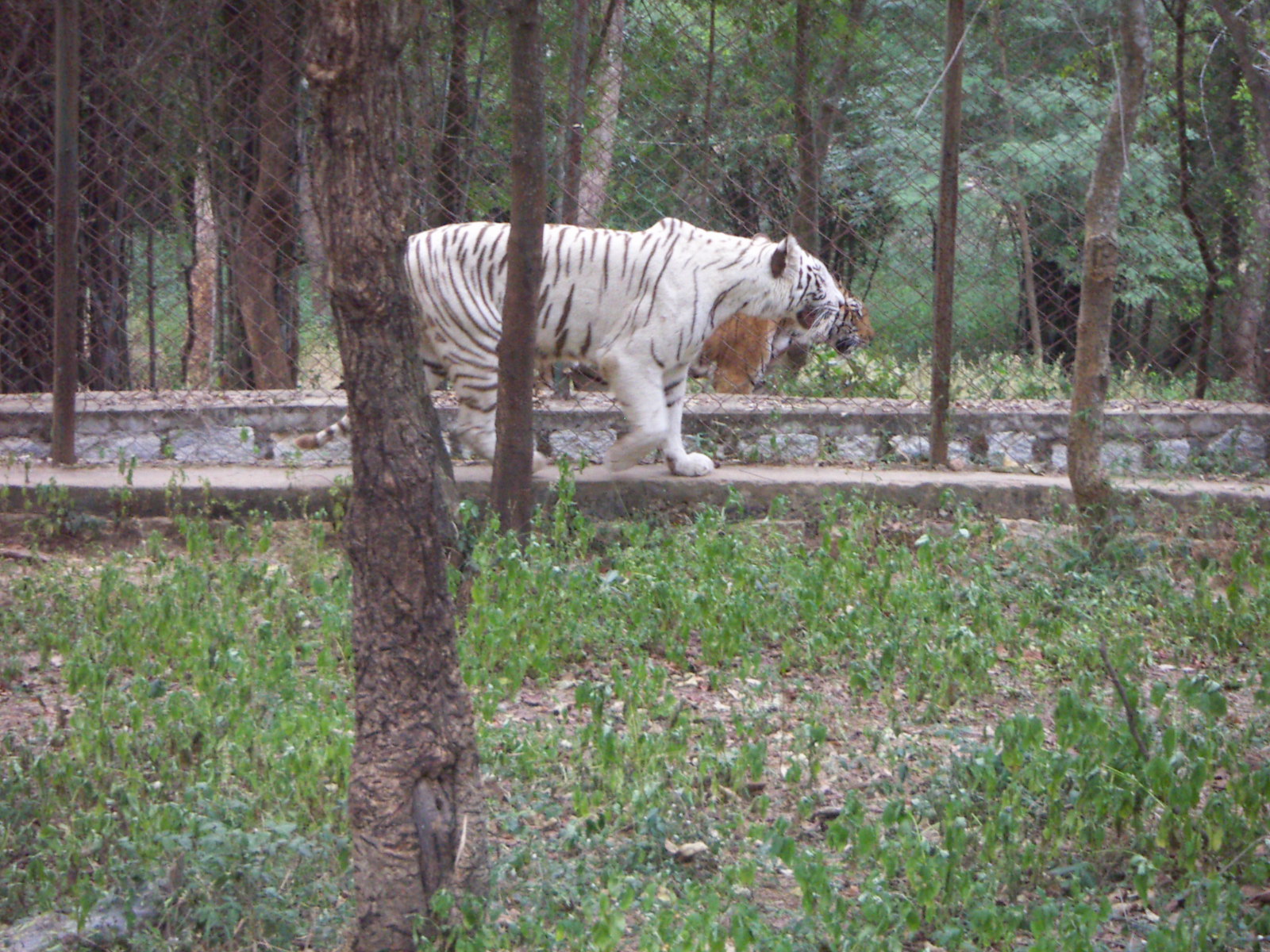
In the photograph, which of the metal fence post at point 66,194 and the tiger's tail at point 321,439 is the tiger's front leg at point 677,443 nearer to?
the tiger's tail at point 321,439

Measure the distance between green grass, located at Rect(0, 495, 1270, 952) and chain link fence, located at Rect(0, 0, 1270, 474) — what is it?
1.91m

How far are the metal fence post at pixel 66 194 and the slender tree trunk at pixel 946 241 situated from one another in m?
4.09

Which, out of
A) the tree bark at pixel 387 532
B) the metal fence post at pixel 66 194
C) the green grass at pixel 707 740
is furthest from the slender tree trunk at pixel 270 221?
the tree bark at pixel 387 532

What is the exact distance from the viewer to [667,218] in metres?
6.23

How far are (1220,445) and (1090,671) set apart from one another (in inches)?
131

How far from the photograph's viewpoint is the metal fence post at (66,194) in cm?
603

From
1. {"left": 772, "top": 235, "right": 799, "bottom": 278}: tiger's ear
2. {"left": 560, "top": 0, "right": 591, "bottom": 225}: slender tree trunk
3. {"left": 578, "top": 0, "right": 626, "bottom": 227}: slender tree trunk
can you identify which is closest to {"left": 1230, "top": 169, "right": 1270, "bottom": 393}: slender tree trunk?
{"left": 772, "top": 235, "right": 799, "bottom": 278}: tiger's ear

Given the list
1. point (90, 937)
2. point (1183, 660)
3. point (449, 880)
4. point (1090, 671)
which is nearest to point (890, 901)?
point (449, 880)

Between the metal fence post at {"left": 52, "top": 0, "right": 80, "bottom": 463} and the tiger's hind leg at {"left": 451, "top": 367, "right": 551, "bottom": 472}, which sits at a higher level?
the metal fence post at {"left": 52, "top": 0, "right": 80, "bottom": 463}

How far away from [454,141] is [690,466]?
205 centimetres

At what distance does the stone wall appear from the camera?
6.54 meters

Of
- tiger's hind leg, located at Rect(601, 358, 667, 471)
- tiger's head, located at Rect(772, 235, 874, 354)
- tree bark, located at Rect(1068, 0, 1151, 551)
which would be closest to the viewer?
tree bark, located at Rect(1068, 0, 1151, 551)

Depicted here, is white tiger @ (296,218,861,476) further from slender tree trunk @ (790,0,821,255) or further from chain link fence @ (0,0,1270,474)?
slender tree trunk @ (790,0,821,255)

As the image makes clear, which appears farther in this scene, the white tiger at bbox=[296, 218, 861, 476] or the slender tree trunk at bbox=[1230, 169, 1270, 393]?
the slender tree trunk at bbox=[1230, 169, 1270, 393]
